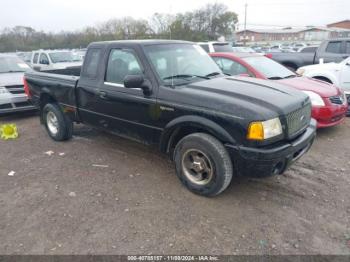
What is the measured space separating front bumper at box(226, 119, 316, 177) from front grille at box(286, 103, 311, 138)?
5.9 inches

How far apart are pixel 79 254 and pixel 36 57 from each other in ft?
41.1

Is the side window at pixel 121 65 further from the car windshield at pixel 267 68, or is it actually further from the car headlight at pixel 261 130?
the car windshield at pixel 267 68

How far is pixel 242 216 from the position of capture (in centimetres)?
319

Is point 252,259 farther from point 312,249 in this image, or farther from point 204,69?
point 204,69

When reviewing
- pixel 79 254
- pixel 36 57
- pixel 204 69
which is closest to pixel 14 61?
pixel 36 57

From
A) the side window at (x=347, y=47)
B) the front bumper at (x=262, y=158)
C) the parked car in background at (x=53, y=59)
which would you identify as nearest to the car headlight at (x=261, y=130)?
the front bumper at (x=262, y=158)

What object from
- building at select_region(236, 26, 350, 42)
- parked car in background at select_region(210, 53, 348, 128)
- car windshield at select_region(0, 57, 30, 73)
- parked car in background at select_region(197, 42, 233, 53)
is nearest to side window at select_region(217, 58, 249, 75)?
parked car in background at select_region(210, 53, 348, 128)

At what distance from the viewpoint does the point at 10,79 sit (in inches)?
294

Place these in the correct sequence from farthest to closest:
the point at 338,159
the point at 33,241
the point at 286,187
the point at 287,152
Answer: the point at 338,159 < the point at 286,187 < the point at 287,152 < the point at 33,241

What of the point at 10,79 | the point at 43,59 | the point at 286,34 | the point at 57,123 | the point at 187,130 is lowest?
the point at 57,123

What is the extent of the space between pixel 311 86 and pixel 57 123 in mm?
5079

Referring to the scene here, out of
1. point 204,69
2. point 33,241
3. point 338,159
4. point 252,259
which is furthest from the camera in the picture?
point 338,159

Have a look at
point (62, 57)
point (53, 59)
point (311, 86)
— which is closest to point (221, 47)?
point (311, 86)

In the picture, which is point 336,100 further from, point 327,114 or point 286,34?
point 286,34
